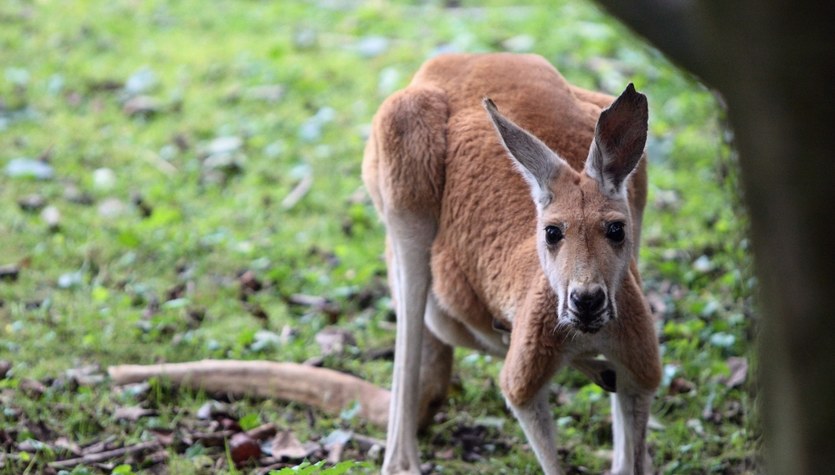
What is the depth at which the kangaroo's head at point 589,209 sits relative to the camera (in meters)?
3.03

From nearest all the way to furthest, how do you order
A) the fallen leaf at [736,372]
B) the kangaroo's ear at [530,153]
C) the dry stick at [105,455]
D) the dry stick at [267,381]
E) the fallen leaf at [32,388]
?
the kangaroo's ear at [530,153] < the dry stick at [105,455] < the fallen leaf at [32,388] < the dry stick at [267,381] < the fallen leaf at [736,372]

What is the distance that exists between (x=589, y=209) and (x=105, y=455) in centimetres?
190

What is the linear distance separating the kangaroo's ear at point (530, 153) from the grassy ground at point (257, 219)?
0.40m

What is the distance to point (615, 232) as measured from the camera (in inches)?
123

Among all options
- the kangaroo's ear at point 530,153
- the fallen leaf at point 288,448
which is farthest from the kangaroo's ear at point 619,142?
the fallen leaf at point 288,448

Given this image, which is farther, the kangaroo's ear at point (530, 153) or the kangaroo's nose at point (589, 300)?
Answer: the kangaroo's ear at point (530, 153)

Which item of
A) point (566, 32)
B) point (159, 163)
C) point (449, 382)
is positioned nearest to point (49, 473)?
point (449, 382)

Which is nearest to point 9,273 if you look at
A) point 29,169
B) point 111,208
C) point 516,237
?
point 111,208

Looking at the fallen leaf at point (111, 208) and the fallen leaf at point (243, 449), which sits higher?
the fallen leaf at point (243, 449)

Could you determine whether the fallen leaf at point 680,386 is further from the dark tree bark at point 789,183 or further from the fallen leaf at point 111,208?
the fallen leaf at point 111,208

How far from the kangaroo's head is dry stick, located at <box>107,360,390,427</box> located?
1299 mm

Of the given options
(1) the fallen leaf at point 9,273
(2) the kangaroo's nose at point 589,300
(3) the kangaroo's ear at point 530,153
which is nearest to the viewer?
(2) the kangaroo's nose at point 589,300

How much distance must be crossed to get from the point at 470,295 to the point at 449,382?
0.52m

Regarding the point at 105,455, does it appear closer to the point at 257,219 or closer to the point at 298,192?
the point at 257,219
